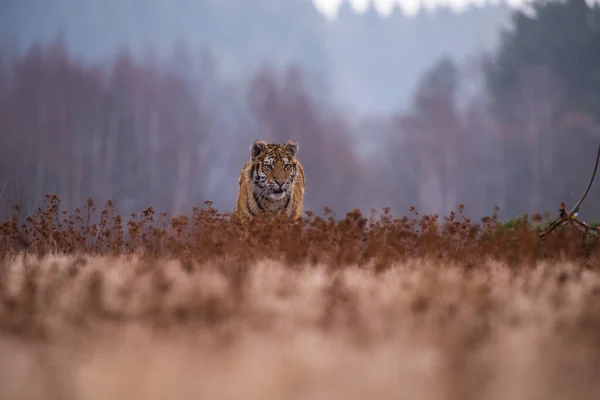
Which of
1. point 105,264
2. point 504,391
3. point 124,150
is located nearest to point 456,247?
point 105,264

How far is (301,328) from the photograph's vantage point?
9.05ft

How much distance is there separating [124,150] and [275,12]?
60.4ft

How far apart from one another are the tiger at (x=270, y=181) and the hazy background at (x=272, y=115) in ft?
66.2

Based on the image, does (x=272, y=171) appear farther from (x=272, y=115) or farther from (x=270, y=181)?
(x=272, y=115)

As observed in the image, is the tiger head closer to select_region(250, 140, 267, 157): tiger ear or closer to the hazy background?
select_region(250, 140, 267, 157): tiger ear

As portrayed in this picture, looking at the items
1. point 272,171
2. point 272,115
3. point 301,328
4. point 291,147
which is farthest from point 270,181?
point 272,115

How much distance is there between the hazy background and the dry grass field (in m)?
23.9

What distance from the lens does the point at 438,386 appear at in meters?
1.97

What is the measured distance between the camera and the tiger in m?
7.60

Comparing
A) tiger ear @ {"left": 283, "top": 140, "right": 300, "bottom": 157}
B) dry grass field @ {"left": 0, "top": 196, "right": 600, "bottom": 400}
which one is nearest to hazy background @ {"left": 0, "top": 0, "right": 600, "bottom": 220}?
tiger ear @ {"left": 283, "top": 140, "right": 300, "bottom": 157}

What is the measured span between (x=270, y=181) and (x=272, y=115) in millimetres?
28096

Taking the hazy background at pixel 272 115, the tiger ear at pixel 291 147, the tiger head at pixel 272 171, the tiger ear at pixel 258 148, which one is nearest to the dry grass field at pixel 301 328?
the tiger head at pixel 272 171

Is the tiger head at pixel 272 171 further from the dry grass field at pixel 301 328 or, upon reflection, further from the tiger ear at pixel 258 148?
the dry grass field at pixel 301 328

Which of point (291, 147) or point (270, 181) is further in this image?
point (291, 147)
